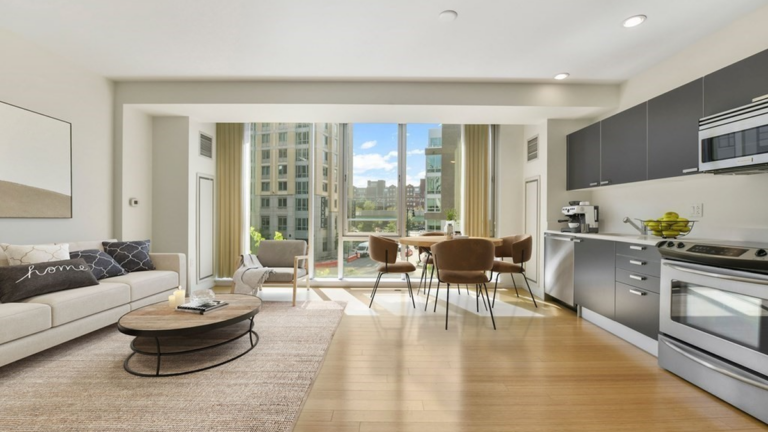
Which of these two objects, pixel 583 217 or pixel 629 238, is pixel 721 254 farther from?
pixel 583 217

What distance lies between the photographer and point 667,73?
3.41 meters

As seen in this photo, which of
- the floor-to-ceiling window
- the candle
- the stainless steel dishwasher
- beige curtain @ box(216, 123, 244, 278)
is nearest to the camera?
the candle

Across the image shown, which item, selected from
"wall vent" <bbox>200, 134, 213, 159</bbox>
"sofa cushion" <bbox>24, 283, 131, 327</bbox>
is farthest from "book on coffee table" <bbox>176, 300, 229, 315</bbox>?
"wall vent" <bbox>200, 134, 213, 159</bbox>

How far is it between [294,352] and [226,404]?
77 cm

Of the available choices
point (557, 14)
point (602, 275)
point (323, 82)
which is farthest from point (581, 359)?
point (323, 82)

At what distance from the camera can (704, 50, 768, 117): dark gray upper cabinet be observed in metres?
2.26

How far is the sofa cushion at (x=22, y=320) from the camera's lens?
2.15m

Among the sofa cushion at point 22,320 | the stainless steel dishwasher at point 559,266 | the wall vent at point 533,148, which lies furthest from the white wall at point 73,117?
the wall vent at point 533,148

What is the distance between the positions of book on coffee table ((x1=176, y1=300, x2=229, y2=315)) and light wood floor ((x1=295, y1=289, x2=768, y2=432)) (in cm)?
107

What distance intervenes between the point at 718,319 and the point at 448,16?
2.92 meters

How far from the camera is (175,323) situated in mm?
2404

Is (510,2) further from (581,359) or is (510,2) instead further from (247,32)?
(581,359)

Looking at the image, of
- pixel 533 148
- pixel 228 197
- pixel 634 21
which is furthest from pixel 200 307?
pixel 533 148

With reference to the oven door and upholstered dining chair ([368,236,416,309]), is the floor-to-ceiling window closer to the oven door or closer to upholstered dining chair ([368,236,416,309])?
upholstered dining chair ([368,236,416,309])
